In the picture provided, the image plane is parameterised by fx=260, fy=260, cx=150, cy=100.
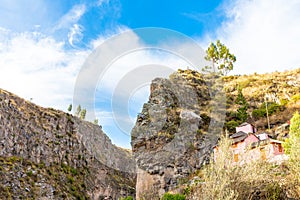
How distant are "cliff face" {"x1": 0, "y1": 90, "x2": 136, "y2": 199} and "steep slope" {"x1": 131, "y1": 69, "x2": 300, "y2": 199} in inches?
811

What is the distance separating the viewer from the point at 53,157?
159 feet

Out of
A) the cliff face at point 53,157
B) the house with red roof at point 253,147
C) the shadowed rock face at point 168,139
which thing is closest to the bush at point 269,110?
the shadowed rock face at point 168,139

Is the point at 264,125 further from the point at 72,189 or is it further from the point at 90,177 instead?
→ the point at 90,177

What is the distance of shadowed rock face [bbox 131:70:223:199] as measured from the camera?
25.5m

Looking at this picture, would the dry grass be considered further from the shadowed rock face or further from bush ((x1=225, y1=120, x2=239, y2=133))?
bush ((x1=225, y1=120, x2=239, y2=133))

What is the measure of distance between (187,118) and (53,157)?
29.6m

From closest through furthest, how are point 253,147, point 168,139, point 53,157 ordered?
point 253,147 → point 168,139 → point 53,157

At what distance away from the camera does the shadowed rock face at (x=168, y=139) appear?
25516 millimetres

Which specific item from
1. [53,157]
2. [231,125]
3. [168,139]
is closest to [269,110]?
[231,125]

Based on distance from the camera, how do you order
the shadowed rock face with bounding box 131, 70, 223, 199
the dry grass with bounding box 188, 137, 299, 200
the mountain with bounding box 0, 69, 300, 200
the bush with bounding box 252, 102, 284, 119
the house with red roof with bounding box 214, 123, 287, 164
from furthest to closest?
the bush with bounding box 252, 102, 284, 119 → the mountain with bounding box 0, 69, 300, 200 → the shadowed rock face with bounding box 131, 70, 223, 199 → the house with red roof with bounding box 214, 123, 287, 164 → the dry grass with bounding box 188, 137, 299, 200

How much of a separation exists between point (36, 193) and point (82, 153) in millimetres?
20088

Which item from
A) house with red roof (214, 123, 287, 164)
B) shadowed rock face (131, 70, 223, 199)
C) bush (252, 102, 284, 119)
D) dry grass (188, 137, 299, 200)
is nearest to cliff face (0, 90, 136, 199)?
shadowed rock face (131, 70, 223, 199)

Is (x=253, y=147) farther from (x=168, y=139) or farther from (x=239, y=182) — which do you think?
(x=168, y=139)

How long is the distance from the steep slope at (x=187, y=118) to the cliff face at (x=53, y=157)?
2061 centimetres
